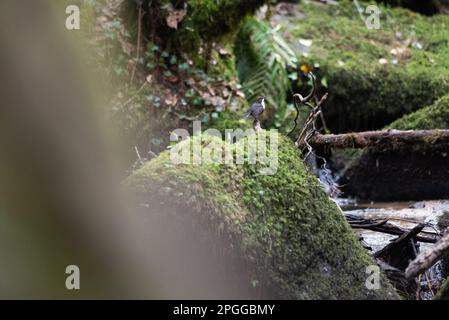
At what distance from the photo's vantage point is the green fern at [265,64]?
6.52 m

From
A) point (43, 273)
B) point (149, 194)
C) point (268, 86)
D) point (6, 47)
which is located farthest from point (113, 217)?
point (268, 86)

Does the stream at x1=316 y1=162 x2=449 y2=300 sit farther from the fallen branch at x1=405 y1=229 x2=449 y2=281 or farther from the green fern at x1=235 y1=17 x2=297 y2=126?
the green fern at x1=235 y1=17 x2=297 y2=126

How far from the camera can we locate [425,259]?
2779 mm

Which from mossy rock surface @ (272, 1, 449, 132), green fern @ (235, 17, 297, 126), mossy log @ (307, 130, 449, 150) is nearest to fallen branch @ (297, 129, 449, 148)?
mossy log @ (307, 130, 449, 150)

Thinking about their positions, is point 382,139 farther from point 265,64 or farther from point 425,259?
point 265,64

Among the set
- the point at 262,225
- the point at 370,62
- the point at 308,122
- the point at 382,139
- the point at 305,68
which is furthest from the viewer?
the point at 370,62

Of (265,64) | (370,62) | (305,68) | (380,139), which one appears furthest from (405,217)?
(370,62)

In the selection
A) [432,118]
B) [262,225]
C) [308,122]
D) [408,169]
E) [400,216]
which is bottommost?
[400,216]

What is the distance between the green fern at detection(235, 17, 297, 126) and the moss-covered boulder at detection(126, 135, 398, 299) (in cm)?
320

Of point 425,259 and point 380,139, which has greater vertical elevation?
point 380,139

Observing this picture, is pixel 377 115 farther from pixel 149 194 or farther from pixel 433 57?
pixel 149 194

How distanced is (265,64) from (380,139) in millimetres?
2926

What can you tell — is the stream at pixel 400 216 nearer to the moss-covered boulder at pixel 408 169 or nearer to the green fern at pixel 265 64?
the moss-covered boulder at pixel 408 169

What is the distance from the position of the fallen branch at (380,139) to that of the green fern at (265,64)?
2.28 metres
